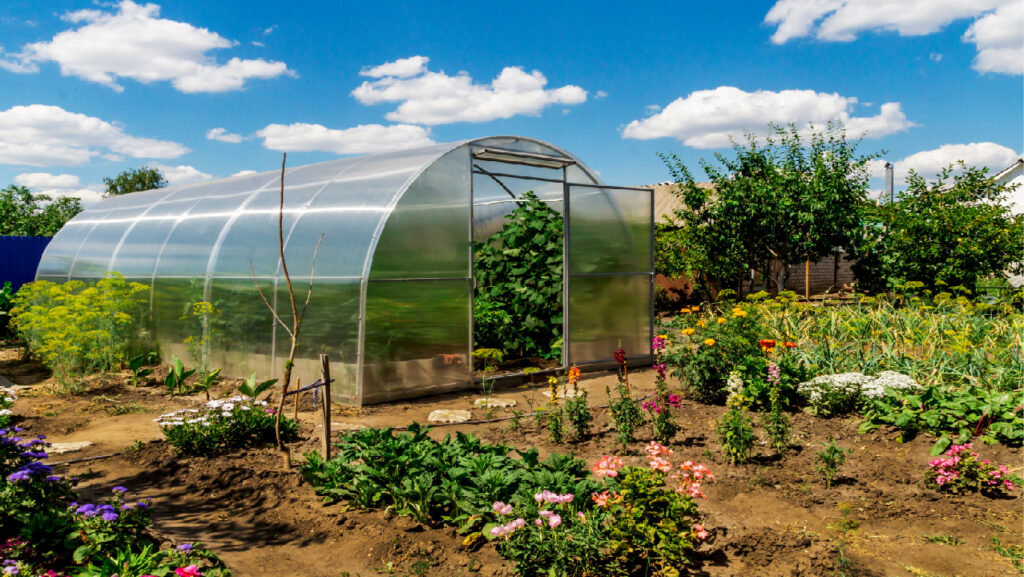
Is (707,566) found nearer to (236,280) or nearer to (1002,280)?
(236,280)

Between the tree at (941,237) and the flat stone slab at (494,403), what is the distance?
371 inches

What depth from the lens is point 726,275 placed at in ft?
55.6

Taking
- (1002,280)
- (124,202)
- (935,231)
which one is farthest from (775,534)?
(124,202)

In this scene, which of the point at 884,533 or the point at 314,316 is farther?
the point at 314,316

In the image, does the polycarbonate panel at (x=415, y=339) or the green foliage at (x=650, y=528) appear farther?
the polycarbonate panel at (x=415, y=339)

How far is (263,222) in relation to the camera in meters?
9.28

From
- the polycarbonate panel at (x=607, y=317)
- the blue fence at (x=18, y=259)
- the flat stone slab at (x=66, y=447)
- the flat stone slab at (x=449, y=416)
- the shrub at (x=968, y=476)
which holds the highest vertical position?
the blue fence at (x=18, y=259)

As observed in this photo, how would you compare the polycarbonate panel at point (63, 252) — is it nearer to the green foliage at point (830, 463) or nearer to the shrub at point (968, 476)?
the green foliage at point (830, 463)

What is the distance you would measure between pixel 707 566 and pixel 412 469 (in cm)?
174

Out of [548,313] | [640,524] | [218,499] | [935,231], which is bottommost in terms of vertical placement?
[218,499]

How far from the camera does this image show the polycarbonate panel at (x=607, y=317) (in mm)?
9609

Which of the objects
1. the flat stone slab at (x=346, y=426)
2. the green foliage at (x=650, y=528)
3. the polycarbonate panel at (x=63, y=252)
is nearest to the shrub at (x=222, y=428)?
the flat stone slab at (x=346, y=426)

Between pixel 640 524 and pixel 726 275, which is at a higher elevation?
pixel 726 275

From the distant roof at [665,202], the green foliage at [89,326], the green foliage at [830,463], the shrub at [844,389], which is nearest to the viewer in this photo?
the green foliage at [830,463]
